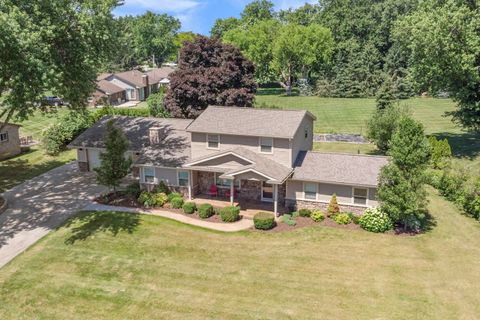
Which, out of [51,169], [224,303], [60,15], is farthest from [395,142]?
[51,169]

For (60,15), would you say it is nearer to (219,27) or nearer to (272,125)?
(272,125)

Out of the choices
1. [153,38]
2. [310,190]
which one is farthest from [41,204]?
[153,38]

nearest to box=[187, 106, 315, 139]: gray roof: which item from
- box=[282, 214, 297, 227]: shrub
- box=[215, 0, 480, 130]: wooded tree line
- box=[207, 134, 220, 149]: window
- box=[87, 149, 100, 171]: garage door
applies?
box=[207, 134, 220, 149]: window

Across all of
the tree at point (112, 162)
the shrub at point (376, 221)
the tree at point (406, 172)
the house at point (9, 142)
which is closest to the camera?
the tree at point (406, 172)

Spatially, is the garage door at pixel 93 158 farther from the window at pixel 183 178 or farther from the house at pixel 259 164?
the window at pixel 183 178

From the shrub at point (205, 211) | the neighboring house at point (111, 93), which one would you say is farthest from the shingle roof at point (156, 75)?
the shrub at point (205, 211)

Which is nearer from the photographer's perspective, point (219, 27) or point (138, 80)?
point (138, 80)

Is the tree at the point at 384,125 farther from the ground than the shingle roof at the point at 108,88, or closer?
closer
